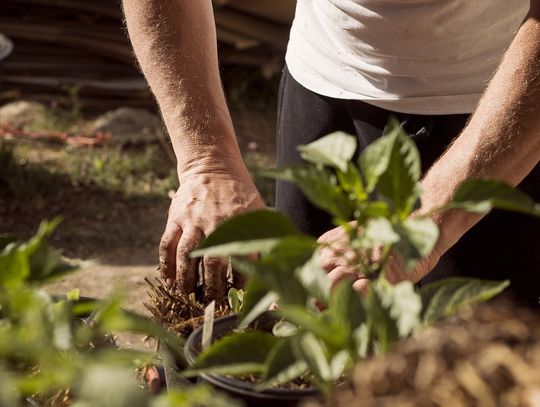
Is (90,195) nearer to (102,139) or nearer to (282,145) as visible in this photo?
(102,139)

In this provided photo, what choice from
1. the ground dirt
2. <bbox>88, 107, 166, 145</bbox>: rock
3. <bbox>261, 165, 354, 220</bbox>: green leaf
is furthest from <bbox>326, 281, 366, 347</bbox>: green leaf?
<bbox>88, 107, 166, 145</bbox>: rock

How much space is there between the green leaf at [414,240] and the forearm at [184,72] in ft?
2.99

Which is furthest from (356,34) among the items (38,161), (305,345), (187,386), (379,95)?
(38,161)

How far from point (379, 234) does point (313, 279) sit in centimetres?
7

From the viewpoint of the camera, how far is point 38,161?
4852mm

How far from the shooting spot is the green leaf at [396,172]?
0.78m

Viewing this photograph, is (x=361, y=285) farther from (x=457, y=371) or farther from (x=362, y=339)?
(x=457, y=371)

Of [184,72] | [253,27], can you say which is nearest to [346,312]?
[184,72]

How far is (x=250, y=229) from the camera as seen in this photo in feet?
2.60

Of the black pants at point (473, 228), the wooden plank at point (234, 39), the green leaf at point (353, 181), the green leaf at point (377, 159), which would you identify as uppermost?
the green leaf at point (377, 159)

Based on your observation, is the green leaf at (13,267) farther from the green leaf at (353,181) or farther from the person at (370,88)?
the person at (370,88)

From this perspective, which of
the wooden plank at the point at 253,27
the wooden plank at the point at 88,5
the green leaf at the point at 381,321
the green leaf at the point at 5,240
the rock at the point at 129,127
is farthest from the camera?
the wooden plank at the point at 253,27

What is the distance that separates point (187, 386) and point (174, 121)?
82 centimetres

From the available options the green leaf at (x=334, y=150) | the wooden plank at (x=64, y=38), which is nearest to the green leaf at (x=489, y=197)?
the green leaf at (x=334, y=150)
